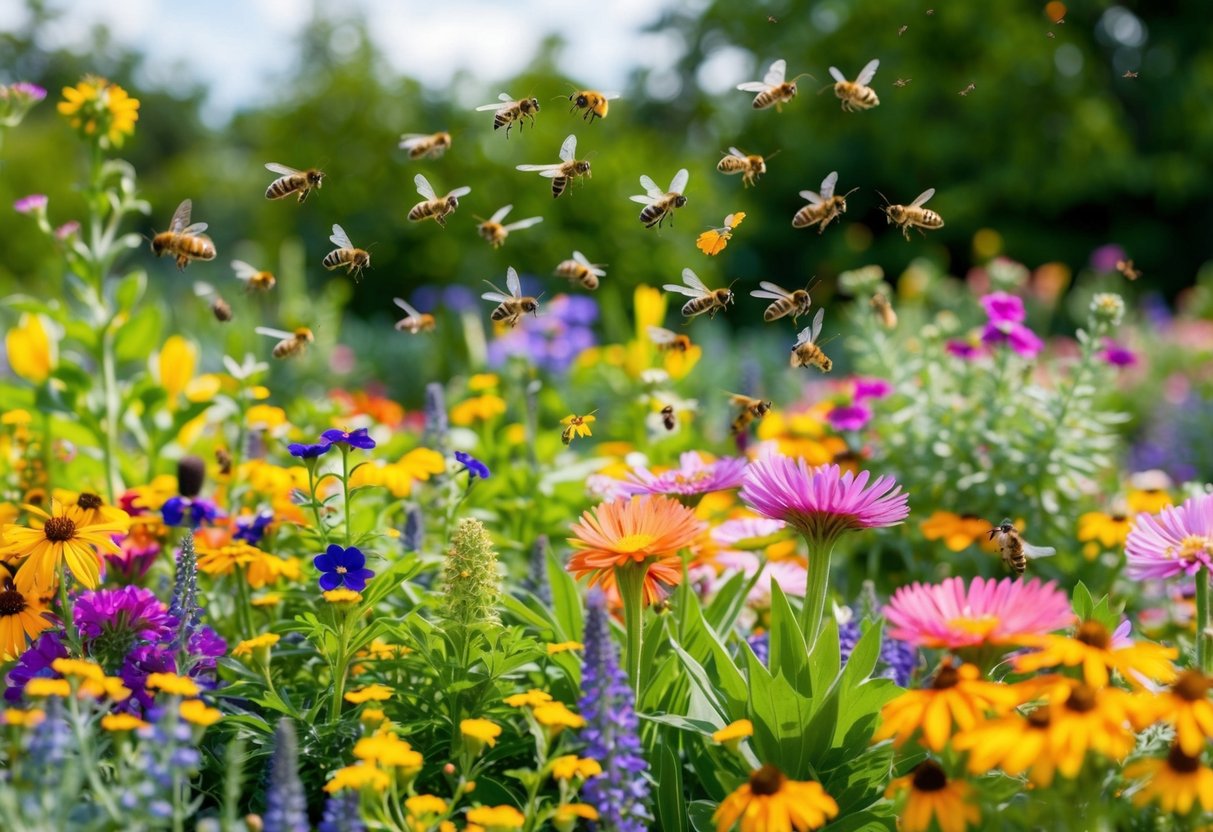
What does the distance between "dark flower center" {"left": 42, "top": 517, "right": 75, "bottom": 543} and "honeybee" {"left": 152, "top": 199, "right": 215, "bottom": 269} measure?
82 cm

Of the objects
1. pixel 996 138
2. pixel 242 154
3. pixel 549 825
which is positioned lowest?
pixel 549 825

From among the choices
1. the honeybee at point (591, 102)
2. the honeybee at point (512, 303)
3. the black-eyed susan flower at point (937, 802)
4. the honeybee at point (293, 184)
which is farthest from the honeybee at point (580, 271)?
the black-eyed susan flower at point (937, 802)

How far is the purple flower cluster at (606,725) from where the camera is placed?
1691 mm

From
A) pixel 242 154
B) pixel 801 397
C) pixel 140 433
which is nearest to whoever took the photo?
pixel 140 433

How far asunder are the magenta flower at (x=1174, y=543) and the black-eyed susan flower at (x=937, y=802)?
664 millimetres

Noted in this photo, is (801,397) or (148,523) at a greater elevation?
(801,397)

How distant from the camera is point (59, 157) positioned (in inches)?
752

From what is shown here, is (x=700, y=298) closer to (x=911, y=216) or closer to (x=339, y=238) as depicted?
(x=911, y=216)

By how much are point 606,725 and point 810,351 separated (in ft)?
3.09

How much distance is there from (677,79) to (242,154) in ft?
102

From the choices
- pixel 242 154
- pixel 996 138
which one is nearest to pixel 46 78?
pixel 242 154

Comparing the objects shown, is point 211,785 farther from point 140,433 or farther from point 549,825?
point 140,433

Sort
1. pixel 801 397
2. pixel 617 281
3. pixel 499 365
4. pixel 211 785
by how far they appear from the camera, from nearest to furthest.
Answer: pixel 211 785
pixel 499 365
pixel 801 397
pixel 617 281

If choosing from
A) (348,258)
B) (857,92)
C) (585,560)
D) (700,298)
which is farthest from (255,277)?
(857,92)
